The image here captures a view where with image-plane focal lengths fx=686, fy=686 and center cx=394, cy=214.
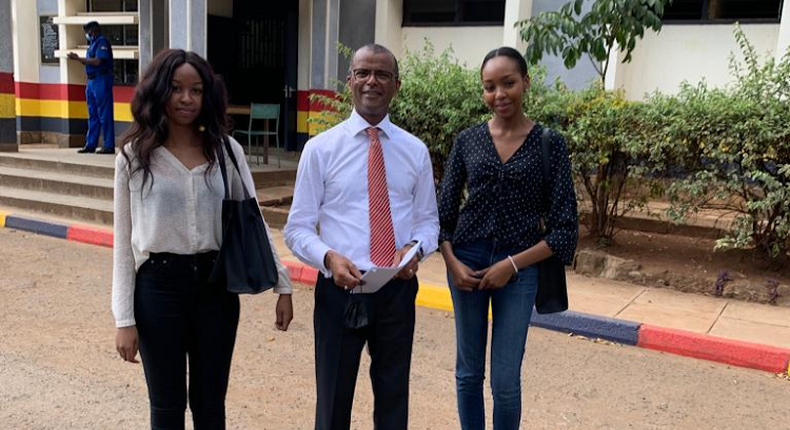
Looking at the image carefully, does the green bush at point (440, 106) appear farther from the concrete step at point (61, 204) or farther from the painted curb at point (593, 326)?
the concrete step at point (61, 204)

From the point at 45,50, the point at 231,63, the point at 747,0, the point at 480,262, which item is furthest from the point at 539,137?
the point at 45,50

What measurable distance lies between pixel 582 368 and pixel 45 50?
13.5m

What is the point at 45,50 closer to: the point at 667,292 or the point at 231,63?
the point at 231,63

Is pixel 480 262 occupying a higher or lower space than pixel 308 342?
higher

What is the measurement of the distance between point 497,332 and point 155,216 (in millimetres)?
1419

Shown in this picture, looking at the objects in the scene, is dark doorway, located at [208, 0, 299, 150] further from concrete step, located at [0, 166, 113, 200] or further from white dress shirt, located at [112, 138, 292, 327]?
white dress shirt, located at [112, 138, 292, 327]

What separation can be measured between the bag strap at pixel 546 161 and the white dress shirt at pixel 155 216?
4.23 ft

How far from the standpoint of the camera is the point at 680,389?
435cm

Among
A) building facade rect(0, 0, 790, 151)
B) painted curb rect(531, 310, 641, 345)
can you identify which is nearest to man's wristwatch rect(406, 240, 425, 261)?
painted curb rect(531, 310, 641, 345)

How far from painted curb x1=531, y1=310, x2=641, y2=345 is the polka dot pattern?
2.81 m

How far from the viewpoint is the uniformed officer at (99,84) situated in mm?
12039

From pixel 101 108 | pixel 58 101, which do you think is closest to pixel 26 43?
pixel 58 101

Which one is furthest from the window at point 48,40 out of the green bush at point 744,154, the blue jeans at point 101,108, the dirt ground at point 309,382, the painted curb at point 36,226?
the green bush at point 744,154

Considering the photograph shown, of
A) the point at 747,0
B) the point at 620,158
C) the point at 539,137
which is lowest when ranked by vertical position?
the point at 620,158
